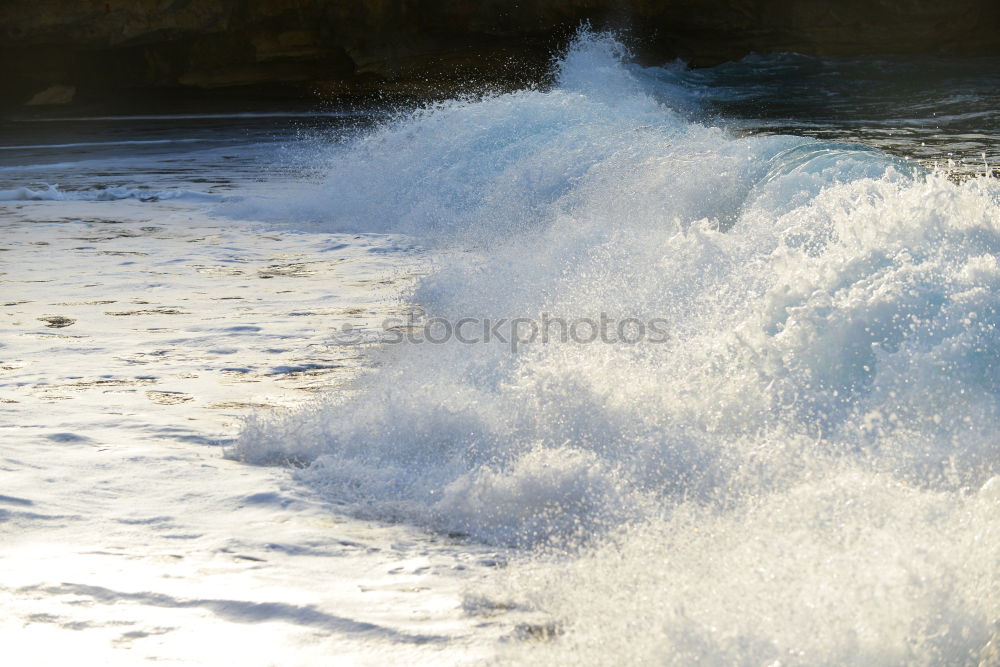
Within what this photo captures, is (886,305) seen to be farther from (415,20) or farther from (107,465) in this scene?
(415,20)

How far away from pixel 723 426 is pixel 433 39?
17254mm

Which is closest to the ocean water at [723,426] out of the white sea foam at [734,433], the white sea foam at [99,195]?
the white sea foam at [734,433]

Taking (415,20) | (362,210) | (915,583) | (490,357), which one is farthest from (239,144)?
(915,583)

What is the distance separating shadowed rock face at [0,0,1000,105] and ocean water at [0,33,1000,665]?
1335 cm

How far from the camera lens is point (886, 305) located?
3176 mm

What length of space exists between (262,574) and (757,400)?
5.16 ft

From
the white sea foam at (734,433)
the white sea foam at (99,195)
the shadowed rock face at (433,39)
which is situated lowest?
the white sea foam at (734,433)

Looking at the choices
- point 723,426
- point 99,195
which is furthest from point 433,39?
point 723,426

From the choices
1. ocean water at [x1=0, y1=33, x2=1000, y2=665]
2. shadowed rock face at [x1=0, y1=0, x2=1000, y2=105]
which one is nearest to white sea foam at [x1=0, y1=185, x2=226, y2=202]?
ocean water at [x1=0, y1=33, x2=1000, y2=665]

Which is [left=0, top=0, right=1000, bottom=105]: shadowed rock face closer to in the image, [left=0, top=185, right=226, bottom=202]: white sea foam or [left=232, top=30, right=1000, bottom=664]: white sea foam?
[left=0, top=185, right=226, bottom=202]: white sea foam

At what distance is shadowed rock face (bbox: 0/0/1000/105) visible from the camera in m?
18.4

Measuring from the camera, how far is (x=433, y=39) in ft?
62.4

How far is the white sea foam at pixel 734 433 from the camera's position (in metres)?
1.88

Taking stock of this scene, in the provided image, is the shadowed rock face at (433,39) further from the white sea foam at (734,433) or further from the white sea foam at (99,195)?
the white sea foam at (734,433)
